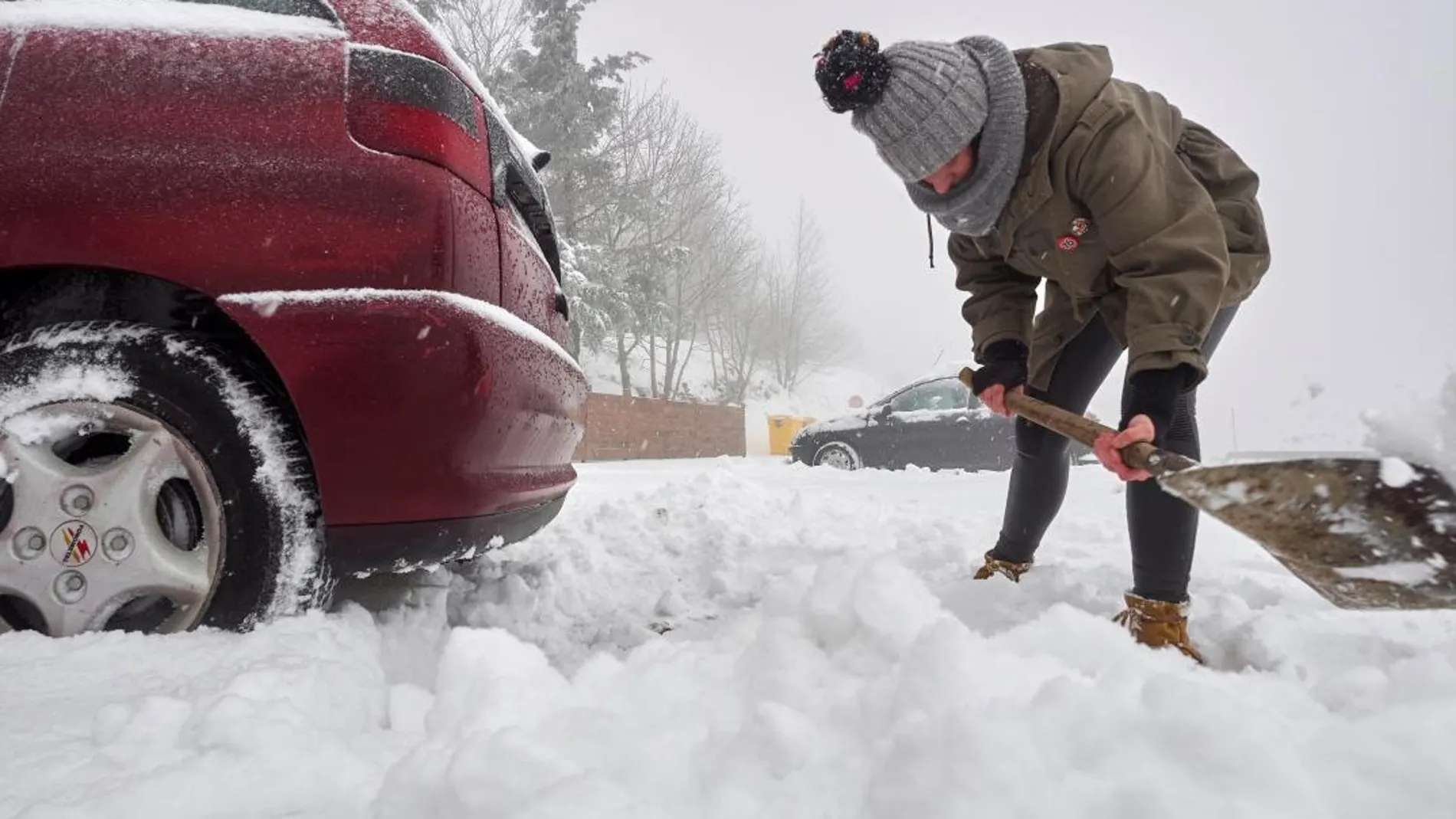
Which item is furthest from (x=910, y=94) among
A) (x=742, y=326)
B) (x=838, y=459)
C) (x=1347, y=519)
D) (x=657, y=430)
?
(x=742, y=326)

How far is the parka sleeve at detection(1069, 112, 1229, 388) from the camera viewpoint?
5.02ft

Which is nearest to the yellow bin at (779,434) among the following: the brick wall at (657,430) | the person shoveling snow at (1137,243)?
the brick wall at (657,430)

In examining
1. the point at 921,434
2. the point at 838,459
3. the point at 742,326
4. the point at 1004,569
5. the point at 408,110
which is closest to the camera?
the point at 408,110

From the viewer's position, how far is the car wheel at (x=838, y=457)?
9578mm

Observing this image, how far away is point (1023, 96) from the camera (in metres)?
1.69

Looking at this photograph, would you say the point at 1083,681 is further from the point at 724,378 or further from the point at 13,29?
the point at 724,378

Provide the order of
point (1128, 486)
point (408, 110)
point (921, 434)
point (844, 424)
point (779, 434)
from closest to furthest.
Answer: point (408, 110) → point (1128, 486) → point (921, 434) → point (844, 424) → point (779, 434)

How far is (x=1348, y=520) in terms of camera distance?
127 cm

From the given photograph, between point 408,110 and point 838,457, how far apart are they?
8.62 metres

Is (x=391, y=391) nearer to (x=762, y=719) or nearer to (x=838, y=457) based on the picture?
(x=762, y=719)

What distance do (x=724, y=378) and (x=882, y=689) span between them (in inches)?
1254

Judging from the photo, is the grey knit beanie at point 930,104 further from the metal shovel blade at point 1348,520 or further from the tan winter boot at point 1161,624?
the tan winter boot at point 1161,624

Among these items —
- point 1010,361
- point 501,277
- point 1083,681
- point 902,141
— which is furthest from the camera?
point 1010,361

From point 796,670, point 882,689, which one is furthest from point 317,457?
point 882,689
